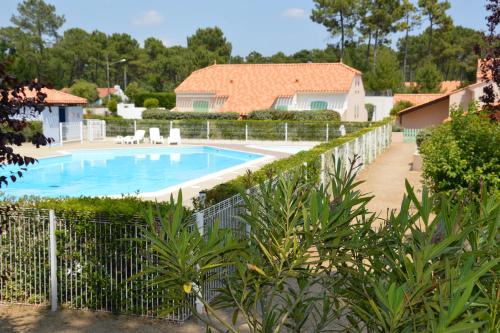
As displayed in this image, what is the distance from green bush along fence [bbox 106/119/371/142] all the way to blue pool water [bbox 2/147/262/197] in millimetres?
4248

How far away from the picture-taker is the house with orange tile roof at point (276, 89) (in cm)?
4919

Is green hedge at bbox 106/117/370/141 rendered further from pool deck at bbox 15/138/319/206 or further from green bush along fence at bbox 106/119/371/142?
pool deck at bbox 15/138/319/206

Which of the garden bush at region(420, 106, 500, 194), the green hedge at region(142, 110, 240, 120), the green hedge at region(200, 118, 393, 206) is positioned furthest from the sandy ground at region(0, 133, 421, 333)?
the green hedge at region(142, 110, 240, 120)

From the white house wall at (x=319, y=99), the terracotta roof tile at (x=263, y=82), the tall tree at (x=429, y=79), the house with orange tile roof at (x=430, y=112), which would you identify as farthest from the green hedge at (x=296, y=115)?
the tall tree at (x=429, y=79)

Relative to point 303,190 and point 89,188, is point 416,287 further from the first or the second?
point 89,188

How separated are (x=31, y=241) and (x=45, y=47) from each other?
96713 mm

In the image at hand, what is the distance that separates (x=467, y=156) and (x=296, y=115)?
30.0 meters

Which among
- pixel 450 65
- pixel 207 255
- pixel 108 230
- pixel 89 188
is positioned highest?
pixel 450 65

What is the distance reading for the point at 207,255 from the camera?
354 cm

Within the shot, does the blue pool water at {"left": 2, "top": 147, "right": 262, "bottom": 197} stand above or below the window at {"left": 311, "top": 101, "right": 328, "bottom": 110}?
below

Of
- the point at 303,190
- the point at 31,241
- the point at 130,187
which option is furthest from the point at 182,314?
the point at 130,187

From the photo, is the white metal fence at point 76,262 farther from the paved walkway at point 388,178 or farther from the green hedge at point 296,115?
the green hedge at point 296,115

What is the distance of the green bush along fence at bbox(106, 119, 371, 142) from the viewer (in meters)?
37.9

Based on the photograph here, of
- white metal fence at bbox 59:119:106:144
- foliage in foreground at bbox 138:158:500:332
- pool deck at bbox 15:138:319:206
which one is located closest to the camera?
foliage in foreground at bbox 138:158:500:332
